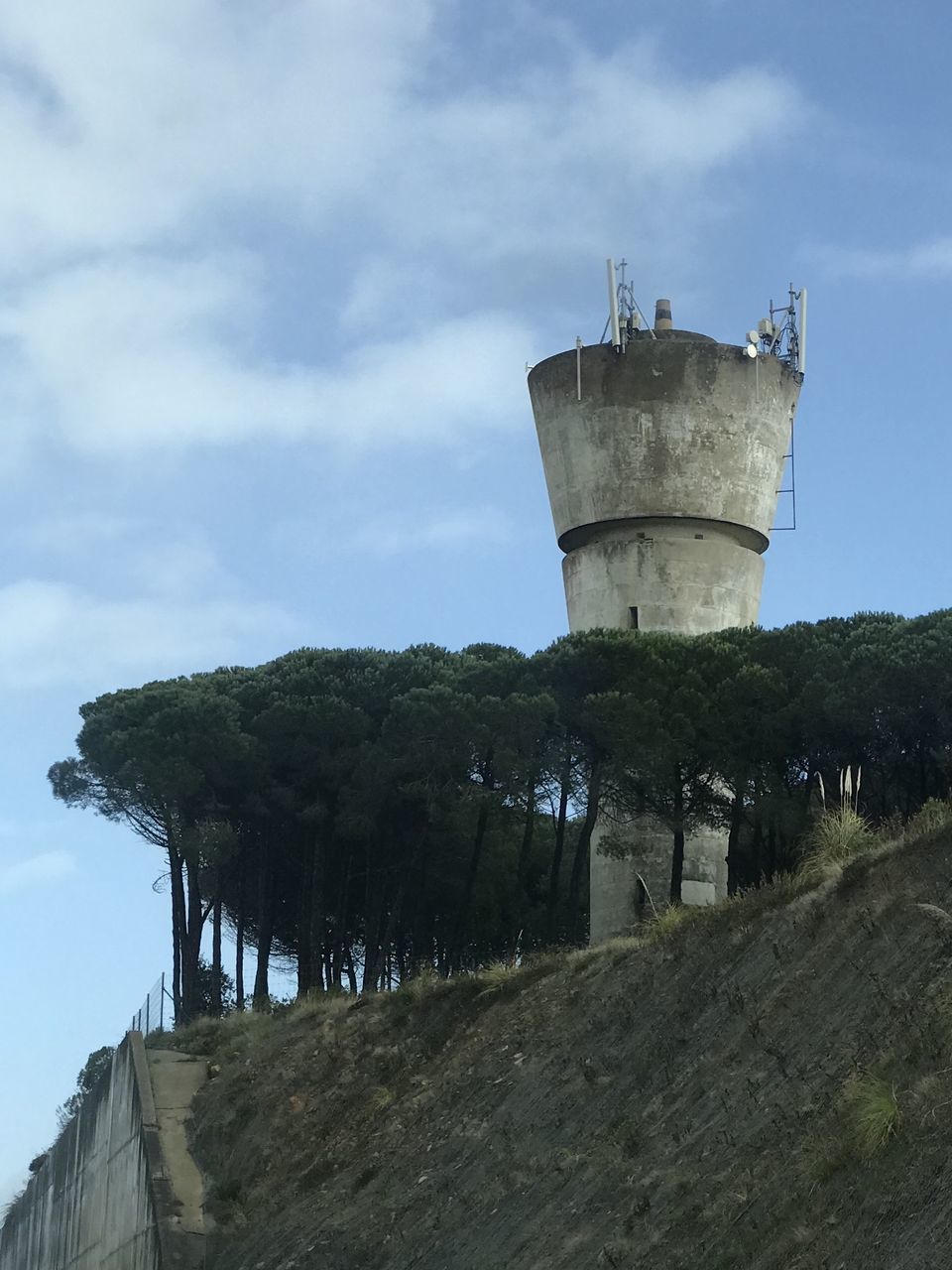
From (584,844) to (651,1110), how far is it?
1203 inches

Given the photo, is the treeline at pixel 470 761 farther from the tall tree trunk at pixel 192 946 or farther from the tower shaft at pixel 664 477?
the tower shaft at pixel 664 477

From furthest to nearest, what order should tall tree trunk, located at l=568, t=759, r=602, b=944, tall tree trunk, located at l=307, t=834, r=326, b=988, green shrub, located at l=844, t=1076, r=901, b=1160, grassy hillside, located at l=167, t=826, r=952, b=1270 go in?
tall tree trunk, located at l=568, t=759, r=602, b=944 < tall tree trunk, located at l=307, t=834, r=326, b=988 < grassy hillside, located at l=167, t=826, r=952, b=1270 < green shrub, located at l=844, t=1076, r=901, b=1160

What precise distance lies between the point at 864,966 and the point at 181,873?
1238 inches

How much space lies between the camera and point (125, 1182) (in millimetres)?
33062

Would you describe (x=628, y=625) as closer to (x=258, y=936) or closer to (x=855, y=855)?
(x=258, y=936)

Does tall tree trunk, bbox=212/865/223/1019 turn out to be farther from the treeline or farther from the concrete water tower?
the concrete water tower

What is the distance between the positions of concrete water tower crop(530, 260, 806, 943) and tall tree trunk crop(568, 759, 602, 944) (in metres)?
1.13

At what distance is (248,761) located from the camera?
45.4m

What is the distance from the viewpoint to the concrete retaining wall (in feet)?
95.0

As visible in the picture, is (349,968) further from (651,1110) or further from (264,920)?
(651,1110)

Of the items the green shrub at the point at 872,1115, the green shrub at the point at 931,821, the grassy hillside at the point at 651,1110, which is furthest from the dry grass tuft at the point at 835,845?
the green shrub at the point at 872,1115

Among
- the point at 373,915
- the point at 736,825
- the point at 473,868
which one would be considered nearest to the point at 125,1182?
the point at 373,915

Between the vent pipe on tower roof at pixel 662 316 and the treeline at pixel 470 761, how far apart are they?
11.0 m

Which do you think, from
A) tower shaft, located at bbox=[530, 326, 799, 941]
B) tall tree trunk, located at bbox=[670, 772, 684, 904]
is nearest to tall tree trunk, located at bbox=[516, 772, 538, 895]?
tower shaft, located at bbox=[530, 326, 799, 941]
